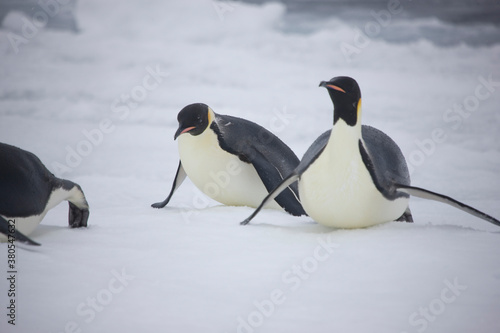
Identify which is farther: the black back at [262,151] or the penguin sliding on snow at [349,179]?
the black back at [262,151]

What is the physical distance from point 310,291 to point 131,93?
5861mm

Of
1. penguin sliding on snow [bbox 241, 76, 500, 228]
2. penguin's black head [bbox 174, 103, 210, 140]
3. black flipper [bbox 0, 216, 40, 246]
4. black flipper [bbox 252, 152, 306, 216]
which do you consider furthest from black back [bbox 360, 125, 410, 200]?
black flipper [bbox 0, 216, 40, 246]

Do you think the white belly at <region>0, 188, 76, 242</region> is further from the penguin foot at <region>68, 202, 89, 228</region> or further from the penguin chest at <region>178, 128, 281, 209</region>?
the penguin chest at <region>178, 128, 281, 209</region>

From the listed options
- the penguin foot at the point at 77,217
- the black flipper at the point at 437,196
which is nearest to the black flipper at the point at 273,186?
the black flipper at the point at 437,196

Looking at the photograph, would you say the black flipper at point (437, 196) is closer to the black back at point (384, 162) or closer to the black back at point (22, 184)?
the black back at point (384, 162)

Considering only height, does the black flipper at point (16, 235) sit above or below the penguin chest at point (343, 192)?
below

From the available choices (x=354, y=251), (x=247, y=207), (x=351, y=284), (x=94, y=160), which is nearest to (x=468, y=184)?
(x=247, y=207)

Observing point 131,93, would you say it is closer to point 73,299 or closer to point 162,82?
point 162,82

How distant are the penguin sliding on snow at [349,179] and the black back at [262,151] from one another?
1.98ft

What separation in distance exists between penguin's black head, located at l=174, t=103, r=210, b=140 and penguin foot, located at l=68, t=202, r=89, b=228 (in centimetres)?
59

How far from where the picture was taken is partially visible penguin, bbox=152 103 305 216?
261 cm

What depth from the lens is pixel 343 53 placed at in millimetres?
7492

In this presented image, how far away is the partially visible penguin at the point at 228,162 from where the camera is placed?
261 cm

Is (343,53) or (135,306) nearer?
(135,306)
